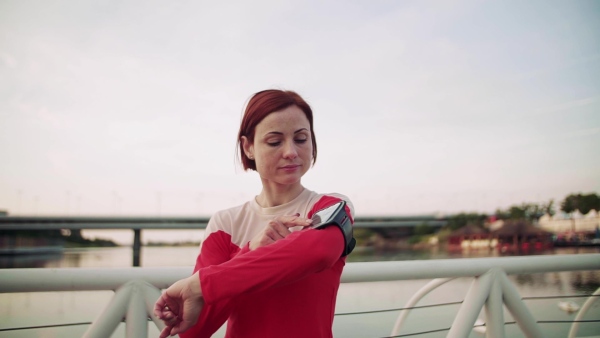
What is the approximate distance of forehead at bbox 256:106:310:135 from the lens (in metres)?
1.03

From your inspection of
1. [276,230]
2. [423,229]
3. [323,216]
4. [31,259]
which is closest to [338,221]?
[323,216]

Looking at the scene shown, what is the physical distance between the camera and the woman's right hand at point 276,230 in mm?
866

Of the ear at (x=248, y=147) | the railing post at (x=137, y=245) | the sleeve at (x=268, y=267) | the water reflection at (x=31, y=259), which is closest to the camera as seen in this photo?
the sleeve at (x=268, y=267)

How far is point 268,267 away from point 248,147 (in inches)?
17.7

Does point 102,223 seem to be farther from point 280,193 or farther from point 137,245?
point 280,193

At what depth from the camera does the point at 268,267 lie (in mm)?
790

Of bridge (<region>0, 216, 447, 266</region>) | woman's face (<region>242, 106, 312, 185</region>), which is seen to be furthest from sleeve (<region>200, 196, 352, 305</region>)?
Result: bridge (<region>0, 216, 447, 266</region>)

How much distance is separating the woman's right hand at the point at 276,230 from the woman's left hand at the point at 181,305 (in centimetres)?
15

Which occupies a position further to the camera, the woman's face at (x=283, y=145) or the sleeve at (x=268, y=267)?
the woman's face at (x=283, y=145)

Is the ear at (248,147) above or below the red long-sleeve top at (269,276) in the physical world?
above

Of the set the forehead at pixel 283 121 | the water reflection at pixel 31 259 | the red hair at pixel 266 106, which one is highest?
the red hair at pixel 266 106

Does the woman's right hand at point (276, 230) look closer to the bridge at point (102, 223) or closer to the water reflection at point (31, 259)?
the bridge at point (102, 223)

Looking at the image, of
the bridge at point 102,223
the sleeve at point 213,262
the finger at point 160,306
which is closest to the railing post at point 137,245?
the bridge at point 102,223

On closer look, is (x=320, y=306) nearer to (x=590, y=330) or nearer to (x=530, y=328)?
(x=530, y=328)
